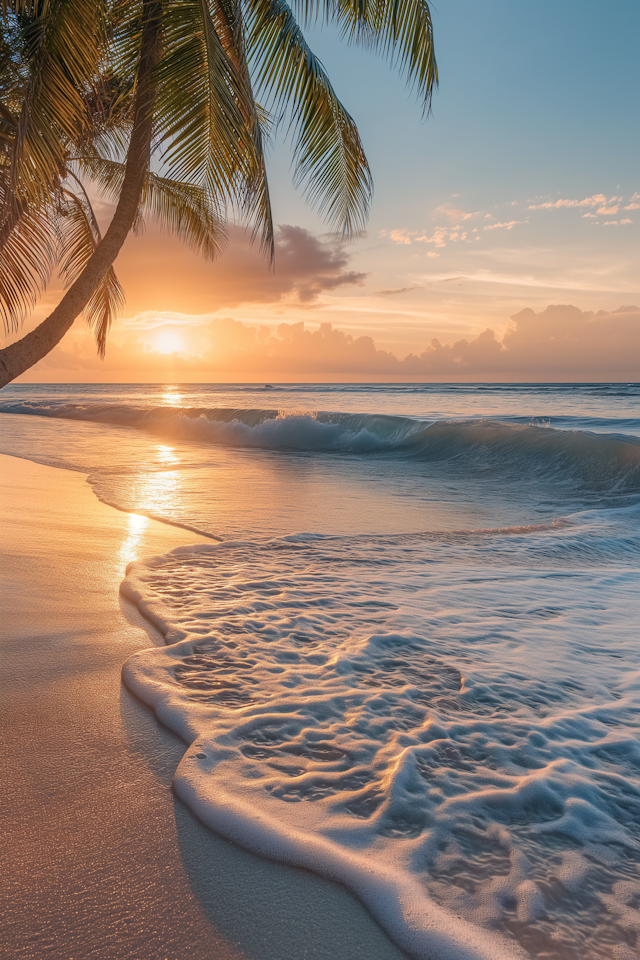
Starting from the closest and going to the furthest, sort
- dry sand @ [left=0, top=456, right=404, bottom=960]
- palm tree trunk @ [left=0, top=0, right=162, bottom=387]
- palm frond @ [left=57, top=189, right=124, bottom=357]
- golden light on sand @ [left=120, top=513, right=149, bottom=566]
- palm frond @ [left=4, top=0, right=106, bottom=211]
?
dry sand @ [left=0, top=456, right=404, bottom=960], palm frond @ [left=4, top=0, right=106, bottom=211], palm tree trunk @ [left=0, top=0, right=162, bottom=387], golden light on sand @ [left=120, top=513, right=149, bottom=566], palm frond @ [left=57, top=189, right=124, bottom=357]

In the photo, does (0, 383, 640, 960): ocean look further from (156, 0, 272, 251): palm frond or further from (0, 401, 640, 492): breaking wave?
(0, 401, 640, 492): breaking wave

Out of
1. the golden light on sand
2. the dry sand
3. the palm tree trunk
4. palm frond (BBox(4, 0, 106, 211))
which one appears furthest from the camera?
the golden light on sand

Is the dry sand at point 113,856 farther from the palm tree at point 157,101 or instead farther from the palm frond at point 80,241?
the palm frond at point 80,241

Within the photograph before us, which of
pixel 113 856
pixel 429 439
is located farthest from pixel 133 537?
pixel 429 439

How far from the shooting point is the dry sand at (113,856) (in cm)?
135

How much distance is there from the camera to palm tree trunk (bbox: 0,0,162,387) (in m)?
4.07

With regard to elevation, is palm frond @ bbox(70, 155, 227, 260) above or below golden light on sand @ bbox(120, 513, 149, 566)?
above

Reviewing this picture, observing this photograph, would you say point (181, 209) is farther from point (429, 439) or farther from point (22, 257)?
point (429, 439)

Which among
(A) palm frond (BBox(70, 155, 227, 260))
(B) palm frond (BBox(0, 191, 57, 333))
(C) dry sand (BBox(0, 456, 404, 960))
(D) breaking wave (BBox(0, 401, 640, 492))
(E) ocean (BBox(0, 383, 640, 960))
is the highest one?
(A) palm frond (BBox(70, 155, 227, 260))

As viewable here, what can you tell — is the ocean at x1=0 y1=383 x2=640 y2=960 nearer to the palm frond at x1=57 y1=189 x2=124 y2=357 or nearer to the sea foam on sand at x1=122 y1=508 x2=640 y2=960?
the sea foam on sand at x1=122 y1=508 x2=640 y2=960

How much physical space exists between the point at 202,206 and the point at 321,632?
7922 mm

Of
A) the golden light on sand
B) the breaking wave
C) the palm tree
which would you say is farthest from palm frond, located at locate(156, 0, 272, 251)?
the breaking wave

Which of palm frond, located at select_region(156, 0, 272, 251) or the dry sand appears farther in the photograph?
palm frond, located at select_region(156, 0, 272, 251)

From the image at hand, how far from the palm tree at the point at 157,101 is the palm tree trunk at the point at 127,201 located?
1cm
